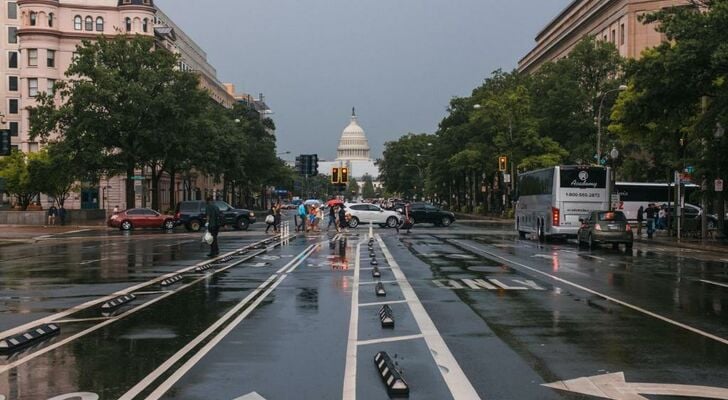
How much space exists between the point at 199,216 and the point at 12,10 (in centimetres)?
6086

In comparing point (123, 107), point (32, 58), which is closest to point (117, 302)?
point (123, 107)

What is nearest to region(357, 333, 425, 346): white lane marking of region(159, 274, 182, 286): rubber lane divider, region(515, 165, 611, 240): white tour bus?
region(159, 274, 182, 286): rubber lane divider

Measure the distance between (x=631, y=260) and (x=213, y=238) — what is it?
13.5m

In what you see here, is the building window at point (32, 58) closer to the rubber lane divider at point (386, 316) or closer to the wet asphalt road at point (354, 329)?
the wet asphalt road at point (354, 329)

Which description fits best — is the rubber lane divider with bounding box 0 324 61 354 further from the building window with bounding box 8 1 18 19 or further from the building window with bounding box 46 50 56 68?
the building window with bounding box 8 1 18 19

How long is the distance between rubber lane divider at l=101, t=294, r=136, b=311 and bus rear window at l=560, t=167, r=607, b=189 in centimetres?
2451

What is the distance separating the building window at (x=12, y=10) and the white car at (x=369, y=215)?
62410 millimetres

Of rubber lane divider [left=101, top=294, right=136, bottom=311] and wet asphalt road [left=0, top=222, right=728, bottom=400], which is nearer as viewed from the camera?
wet asphalt road [left=0, top=222, right=728, bottom=400]

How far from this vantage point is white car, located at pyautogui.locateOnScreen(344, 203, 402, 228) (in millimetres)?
53875

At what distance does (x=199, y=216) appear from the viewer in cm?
5019

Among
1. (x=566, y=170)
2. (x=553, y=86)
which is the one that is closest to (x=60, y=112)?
→ (x=566, y=170)

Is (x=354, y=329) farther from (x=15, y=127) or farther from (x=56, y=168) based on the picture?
(x=15, y=127)

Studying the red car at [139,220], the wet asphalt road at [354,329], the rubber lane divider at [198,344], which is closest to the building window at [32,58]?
the red car at [139,220]

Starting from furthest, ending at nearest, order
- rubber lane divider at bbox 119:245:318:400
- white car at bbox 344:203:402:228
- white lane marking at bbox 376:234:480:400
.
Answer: white car at bbox 344:203:402:228 → rubber lane divider at bbox 119:245:318:400 → white lane marking at bbox 376:234:480:400
